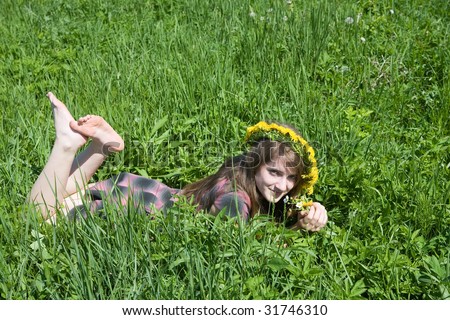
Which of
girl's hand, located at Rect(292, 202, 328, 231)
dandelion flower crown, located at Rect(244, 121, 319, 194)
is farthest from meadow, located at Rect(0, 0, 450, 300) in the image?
dandelion flower crown, located at Rect(244, 121, 319, 194)

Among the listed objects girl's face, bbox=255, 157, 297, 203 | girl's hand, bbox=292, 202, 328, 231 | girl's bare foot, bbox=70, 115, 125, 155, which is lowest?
girl's hand, bbox=292, 202, 328, 231

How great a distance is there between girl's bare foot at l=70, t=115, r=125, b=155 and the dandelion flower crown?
2.34 feet

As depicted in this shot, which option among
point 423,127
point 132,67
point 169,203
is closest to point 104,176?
point 169,203

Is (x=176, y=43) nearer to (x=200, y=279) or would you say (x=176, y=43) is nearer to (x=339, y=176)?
(x=339, y=176)

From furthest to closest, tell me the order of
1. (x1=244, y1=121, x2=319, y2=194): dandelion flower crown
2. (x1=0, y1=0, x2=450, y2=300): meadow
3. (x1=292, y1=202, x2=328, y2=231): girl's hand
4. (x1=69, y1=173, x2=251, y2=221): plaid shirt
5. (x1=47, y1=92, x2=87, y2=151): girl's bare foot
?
(x1=47, y1=92, x2=87, y2=151): girl's bare foot < (x1=244, y1=121, x2=319, y2=194): dandelion flower crown < (x1=292, y1=202, x2=328, y2=231): girl's hand < (x1=69, y1=173, x2=251, y2=221): plaid shirt < (x1=0, y1=0, x2=450, y2=300): meadow

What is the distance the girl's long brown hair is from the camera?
10.2 ft

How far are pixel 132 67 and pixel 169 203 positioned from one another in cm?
134

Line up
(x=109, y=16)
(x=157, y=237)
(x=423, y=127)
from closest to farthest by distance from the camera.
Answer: (x=157, y=237) < (x=423, y=127) < (x=109, y=16)

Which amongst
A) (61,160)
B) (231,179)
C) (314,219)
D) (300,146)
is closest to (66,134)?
(61,160)

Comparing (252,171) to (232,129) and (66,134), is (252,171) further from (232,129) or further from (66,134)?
(66,134)

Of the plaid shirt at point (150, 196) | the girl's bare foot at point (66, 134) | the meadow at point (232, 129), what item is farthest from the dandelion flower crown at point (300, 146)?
the girl's bare foot at point (66, 134)

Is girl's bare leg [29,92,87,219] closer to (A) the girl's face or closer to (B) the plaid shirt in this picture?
(B) the plaid shirt

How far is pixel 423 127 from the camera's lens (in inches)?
152

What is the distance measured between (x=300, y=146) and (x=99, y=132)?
976 millimetres
